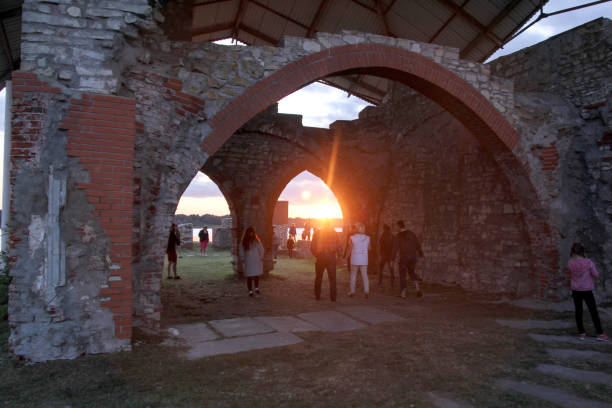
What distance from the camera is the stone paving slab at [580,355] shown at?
13.2 feet

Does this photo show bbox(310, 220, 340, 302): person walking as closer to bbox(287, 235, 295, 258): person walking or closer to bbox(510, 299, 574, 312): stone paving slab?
bbox(510, 299, 574, 312): stone paving slab

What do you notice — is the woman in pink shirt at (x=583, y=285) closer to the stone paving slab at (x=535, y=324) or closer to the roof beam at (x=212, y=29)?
the stone paving slab at (x=535, y=324)

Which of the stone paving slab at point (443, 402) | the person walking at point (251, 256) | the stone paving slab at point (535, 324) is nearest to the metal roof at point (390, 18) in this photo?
the person walking at point (251, 256)

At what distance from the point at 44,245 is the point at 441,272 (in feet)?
27.0

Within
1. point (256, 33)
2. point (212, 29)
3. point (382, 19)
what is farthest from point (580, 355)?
point (212, 29)

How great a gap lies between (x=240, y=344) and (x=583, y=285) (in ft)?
13.9

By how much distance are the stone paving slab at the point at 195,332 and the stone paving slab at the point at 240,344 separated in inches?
7.2

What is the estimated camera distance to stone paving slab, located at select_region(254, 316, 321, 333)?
5.07 meters

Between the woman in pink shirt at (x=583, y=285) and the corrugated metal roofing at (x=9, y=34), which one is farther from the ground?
the corrugated metal roofing at (x=9, y=34)

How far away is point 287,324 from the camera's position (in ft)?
17.5

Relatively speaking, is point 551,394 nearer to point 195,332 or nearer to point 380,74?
point 195,332

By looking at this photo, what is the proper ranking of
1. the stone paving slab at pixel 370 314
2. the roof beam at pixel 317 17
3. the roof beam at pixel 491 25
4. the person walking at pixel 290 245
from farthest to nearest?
the person walking at pixel 290 245 < the roof beam at pixel 317 17 < the roof beam at pixel 491 25 < the stone paving slab at pixel 370 314

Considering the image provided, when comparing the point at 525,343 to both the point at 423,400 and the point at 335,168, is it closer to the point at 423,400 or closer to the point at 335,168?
the point at 423,400

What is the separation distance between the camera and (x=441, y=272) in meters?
9.50
